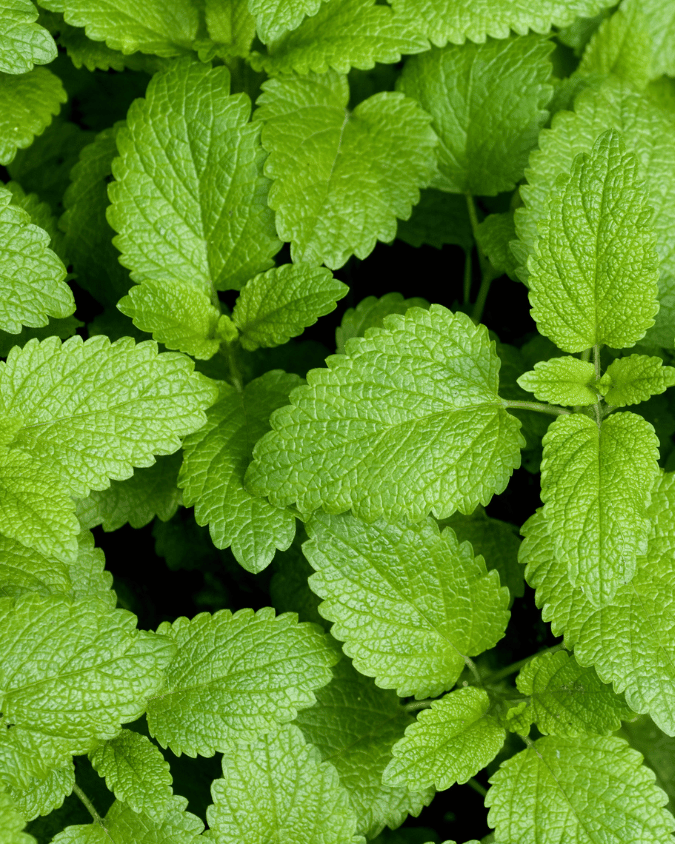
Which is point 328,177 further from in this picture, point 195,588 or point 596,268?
point 195,588

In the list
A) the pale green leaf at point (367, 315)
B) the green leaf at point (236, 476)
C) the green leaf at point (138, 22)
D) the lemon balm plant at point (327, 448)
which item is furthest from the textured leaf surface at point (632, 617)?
the green leaf at point (138, 22)

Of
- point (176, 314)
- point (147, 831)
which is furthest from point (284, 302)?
point (147, 831)

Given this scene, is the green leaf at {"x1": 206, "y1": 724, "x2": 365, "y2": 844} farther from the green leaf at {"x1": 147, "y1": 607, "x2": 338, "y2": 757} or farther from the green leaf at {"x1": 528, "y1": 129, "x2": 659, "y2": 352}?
the green leaf at {"x1": 528, "y1": 129, "x2": 659, "y2": 352}

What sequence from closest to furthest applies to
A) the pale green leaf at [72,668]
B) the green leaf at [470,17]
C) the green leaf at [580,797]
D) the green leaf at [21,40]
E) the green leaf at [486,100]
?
the pale green leaf at [72,668]
the green leaf at [580,797]
the green leaf at [21,40]
the green leaf at [470,17]
the green leaf at [486,100]

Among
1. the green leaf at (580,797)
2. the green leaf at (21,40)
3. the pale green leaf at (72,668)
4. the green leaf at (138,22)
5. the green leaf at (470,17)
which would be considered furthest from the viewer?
the green leaf at (470,17)

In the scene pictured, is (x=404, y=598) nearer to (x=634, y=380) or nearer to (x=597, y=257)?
(x=634, y=380)

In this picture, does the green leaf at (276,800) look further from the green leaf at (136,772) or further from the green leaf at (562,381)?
the green leaf at (562,381)
